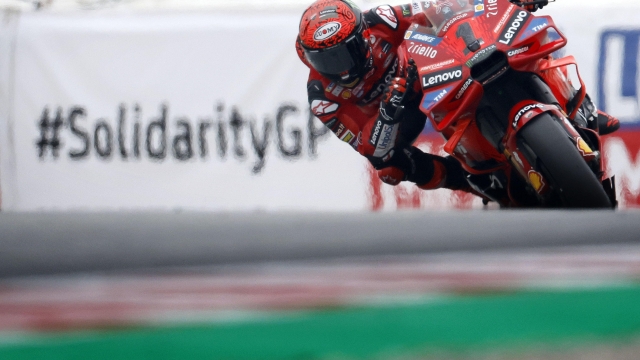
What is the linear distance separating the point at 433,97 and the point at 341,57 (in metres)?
0.50

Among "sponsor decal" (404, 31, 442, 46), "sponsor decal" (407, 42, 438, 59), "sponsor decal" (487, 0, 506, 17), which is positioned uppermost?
"sponsor decal" (487, 0, 506, 17)

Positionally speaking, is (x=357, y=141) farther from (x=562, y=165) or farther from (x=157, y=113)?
(x=157, y=113)

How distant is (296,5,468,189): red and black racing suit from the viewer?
398cm

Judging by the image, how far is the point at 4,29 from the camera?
6.54 metres

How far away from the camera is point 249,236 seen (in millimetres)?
2057

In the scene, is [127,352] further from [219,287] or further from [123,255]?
[123,255]

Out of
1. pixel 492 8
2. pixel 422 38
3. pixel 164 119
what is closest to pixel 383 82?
pixel 422 38

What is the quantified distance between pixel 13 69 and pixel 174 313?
6124 millimetres

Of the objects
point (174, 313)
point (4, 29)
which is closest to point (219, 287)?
point (174, 313)

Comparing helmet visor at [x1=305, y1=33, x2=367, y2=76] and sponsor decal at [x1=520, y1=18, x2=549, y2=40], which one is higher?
sponsor decal at [x1=520, y1=18, x2=549, y2=40]

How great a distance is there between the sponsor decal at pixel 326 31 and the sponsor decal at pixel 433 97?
51 centimetres

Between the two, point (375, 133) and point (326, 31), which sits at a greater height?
point (326, 31)

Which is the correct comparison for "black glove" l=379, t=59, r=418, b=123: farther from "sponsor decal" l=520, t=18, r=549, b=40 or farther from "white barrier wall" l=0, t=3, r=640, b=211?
"white barrier wall" l=0, t=3, r=640, b=211

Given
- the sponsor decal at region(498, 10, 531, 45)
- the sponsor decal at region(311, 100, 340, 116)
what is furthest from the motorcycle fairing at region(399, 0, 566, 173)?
the sponsor decal at region(311, 100, 340, 116)
